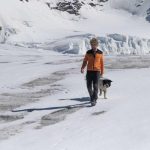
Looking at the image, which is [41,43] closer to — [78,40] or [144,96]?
[78,40]

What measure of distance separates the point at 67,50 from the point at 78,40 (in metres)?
11.9

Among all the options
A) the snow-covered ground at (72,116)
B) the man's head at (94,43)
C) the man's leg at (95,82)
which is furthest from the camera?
the man's leg at (95,82)

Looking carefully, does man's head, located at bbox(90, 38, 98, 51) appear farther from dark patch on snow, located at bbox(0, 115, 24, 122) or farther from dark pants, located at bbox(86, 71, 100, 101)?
dark patch on snow, located at bbox(0, 115, 24, 122)

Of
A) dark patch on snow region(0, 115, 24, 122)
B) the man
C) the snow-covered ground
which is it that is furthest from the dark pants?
dark patch on snow region(0, 115, 24, 122)

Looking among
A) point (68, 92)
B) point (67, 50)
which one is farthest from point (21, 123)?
point (67, 50)

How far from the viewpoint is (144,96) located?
53.7 ft

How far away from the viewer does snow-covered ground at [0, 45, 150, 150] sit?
36.8ft

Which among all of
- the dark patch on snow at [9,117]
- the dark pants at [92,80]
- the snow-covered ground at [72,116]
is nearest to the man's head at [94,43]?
the dark pants at [92,80]

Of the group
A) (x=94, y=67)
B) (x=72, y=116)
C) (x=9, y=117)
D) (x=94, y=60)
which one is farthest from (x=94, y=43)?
(x=9, y=117)

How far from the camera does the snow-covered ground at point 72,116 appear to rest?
36.8ft

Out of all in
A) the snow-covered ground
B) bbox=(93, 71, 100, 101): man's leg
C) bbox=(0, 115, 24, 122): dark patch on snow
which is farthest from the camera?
bbox=(93, 71, 100, 101): man's leg

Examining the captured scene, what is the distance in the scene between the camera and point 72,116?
14.1 metres

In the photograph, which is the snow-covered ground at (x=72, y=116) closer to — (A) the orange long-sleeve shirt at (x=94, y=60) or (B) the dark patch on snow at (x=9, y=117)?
(B) the dark patch on snow at (x=9, y=117)

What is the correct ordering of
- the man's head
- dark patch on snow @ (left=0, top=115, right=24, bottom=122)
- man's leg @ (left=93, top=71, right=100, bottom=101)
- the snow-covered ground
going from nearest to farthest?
1. the snow-covered ground
2. dark patch on snow @ (left=0, top=115, right=24, bottom=122)
3. the man's head
4. man's leg @ (left=93, top=71, right=100, bottom=101)
